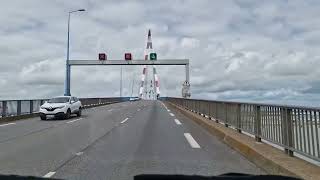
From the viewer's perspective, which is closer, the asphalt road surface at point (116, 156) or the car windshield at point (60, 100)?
the asphalt road surface at point (116, 156)

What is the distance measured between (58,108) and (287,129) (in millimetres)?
22209

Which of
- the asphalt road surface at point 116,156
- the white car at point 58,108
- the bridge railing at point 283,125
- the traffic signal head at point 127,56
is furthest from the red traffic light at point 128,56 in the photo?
the bridge railing at point 283,125

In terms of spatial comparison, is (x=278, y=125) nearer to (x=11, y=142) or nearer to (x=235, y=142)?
(x=235, y=142)

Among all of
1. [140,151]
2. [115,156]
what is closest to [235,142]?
[140,151]

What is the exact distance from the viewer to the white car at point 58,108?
1169 inches

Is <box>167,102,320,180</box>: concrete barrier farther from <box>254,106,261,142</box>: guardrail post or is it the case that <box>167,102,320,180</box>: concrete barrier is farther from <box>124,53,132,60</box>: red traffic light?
<box>124,53,132,60</box>: red traffic light

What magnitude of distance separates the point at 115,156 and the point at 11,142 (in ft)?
17.3

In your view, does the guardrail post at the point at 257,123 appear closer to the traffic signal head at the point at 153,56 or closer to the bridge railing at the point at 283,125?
the bridge railing at the point at 283,125

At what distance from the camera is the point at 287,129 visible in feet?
31.5

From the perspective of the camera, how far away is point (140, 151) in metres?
12.5

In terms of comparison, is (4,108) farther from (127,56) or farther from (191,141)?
(127,56)

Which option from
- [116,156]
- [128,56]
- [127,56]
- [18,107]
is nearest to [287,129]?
[116,156]

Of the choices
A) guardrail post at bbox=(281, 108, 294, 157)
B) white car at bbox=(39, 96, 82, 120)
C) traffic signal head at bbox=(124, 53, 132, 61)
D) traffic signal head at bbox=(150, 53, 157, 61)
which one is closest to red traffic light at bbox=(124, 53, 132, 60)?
traffic signal head at bbox=(124, 53, 132, 61)

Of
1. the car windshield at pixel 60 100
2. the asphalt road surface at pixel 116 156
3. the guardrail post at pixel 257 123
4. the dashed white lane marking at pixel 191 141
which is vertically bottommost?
the asphalt road surface at pixel 116 156
